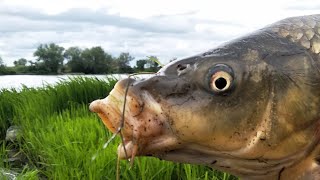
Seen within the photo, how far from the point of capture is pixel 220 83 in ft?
4.94

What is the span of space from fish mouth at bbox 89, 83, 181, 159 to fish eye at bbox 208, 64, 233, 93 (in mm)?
157

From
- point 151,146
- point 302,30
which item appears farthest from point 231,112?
point 302,30

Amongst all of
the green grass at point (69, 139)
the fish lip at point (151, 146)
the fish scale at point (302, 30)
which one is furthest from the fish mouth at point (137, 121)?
the fish scale at point (302, 30)

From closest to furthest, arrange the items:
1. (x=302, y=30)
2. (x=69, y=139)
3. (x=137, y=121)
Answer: (x=137, y=121) → (x=302, y=30) → (x=69, y=139)

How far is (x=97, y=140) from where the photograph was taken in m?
4.13

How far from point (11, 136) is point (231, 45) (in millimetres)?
4580

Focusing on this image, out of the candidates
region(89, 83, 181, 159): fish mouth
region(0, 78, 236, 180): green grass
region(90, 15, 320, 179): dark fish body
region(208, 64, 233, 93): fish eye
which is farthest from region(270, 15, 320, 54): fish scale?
region(0, 78, 236, 180): green grass

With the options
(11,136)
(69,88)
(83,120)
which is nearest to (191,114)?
(83,120)

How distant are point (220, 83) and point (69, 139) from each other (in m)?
2.80

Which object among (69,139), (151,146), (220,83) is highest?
(220,83)

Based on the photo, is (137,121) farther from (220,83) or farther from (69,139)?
(69,139)

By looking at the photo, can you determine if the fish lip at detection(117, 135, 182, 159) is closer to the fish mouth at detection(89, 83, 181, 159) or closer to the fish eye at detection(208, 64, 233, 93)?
the fish mouth at detection(89, 83, 181, 159)

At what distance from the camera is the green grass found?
3322 millimetres

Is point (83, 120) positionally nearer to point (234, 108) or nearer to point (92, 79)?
point (92, 79)
